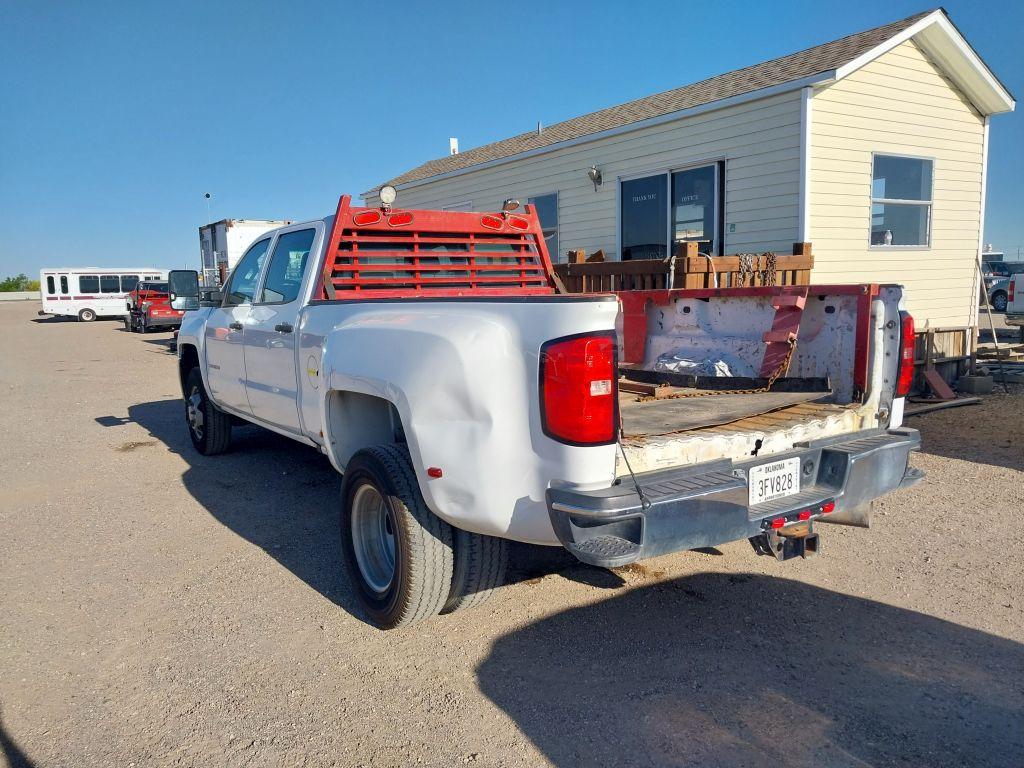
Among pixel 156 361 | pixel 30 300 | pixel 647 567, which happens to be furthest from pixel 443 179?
pixel 30 300

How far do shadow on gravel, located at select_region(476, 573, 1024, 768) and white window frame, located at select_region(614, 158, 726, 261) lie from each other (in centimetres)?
683

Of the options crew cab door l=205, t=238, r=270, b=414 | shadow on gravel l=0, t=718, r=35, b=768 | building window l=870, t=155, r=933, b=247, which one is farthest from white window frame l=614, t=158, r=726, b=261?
shadow on gravel l=0, t=718, r=35, b=768

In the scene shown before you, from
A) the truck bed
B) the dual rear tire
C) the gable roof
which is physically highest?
the gable roof

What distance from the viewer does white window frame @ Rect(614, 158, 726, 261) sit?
9828mm

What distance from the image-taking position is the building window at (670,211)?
395 inches

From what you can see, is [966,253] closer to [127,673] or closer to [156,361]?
[127,673]

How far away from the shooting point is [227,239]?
2319 centimetres

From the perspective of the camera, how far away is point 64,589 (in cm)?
421

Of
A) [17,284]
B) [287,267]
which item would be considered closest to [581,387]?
[287,267]

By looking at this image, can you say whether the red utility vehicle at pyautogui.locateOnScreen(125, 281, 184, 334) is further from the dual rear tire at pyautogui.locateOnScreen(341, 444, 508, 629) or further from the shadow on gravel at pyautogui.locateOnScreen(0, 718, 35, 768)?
the shadow on gravel at pyautogui.locateOnScreen(0, 718, 35, 768)

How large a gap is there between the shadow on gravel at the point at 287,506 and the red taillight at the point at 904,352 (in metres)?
1.74

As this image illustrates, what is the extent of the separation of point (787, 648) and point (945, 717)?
673mm

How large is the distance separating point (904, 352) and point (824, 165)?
6.00 metres

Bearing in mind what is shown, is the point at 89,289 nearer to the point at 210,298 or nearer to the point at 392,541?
the point at 210,298
